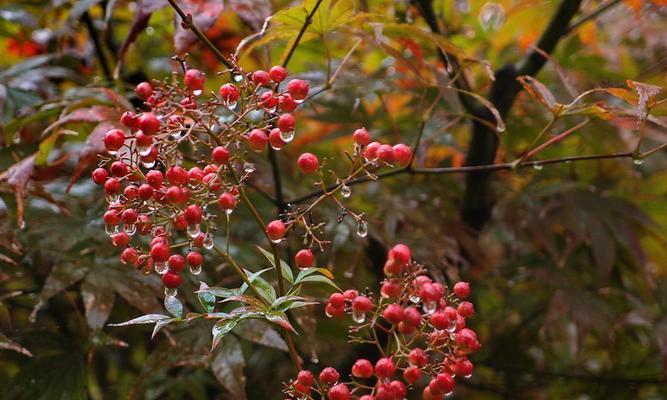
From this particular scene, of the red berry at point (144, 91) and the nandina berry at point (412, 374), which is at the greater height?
the red berry at point (144, 91)

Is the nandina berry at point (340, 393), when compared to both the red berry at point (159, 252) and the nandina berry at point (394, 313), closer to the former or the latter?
the nandina berry at point (394, 313)

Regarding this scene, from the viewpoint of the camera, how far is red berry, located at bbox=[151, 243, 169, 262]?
1.90 feet

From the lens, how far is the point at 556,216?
1244mm

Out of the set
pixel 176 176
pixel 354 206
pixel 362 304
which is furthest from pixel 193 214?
pixel 354 206

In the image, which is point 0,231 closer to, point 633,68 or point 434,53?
point 434,53

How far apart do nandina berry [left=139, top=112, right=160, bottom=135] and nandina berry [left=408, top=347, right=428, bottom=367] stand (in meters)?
0.26

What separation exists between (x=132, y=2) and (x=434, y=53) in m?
0.58

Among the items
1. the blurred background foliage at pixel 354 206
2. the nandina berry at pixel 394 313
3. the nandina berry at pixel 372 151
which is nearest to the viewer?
the nandina berry at pixel 394 313

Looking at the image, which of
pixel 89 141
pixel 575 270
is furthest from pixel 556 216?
pixel 89 141

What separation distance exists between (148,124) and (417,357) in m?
0.27

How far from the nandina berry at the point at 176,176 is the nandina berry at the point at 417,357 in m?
0.23

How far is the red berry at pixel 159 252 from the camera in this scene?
0.58 metres

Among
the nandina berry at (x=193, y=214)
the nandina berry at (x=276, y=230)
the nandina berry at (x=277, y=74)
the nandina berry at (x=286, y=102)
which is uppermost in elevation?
the nandina berry at (x=277, y=74)

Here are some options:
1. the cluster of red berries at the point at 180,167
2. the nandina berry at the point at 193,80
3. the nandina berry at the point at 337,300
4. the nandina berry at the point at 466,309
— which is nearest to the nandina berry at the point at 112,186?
the cluster of red berries at the point at 180,167
